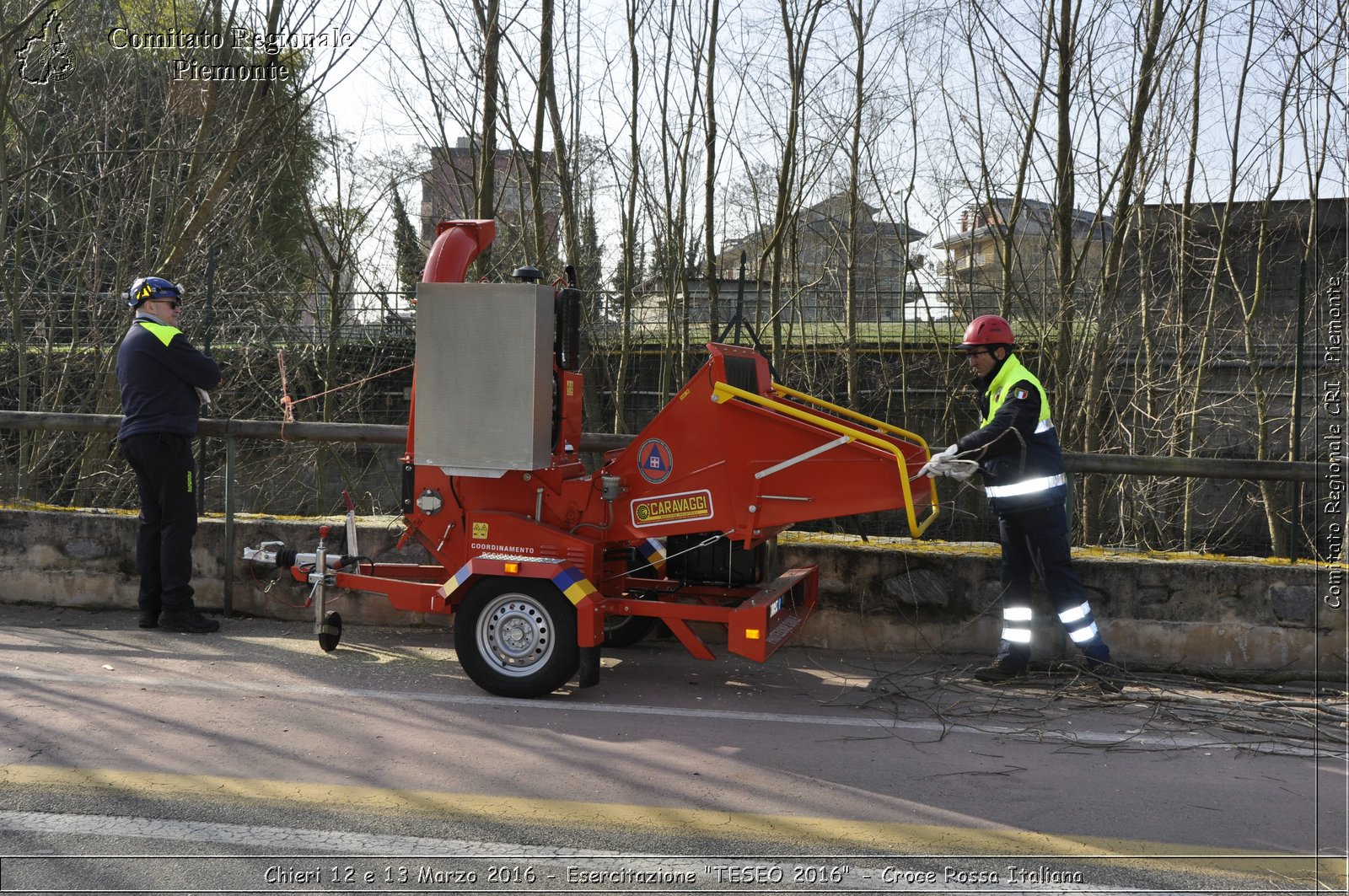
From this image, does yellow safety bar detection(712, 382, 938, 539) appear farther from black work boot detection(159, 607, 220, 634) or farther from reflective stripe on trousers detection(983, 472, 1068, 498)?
black work boot detection(159, 607, 220, 634)

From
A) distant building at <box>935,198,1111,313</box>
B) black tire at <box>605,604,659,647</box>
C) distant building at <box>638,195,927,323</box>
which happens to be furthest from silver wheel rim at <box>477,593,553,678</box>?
distant building at <box>935,198,1111,313</box>

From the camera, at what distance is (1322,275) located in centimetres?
1368

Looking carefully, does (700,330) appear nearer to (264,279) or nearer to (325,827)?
(264,279)

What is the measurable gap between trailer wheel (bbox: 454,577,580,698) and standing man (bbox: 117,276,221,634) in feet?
7.56

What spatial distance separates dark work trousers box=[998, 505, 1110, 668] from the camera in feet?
19.8

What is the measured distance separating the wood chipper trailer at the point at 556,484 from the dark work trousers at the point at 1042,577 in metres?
0.86

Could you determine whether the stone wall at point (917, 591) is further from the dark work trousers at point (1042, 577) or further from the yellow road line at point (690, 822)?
the yellow road line at point (690, 822)

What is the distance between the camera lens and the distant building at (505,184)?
1248 cm

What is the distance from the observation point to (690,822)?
3932 millimetres

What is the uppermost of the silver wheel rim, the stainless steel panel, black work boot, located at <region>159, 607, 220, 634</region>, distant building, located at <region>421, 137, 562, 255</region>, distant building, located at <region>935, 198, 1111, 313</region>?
distant building, located at <region>421, 137, 562, 255</region>

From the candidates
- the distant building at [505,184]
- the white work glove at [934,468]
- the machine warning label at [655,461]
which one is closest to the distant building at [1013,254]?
the distant building at [505,184]

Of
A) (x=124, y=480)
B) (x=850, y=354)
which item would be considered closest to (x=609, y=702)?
(x=124, y=480)

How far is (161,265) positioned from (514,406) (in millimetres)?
7854

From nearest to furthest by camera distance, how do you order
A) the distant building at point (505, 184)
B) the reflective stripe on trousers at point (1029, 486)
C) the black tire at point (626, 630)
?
the reflective stripe on trousers at point (1029, 486) < the black tire at point (626, 630) < the distant building at point (505, 184)
